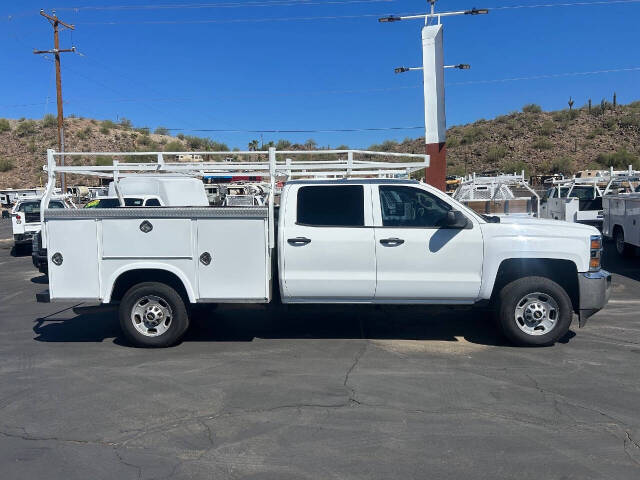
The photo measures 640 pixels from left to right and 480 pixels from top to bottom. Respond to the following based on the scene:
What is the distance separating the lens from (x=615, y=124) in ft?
181

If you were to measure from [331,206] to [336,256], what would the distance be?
0.65 m

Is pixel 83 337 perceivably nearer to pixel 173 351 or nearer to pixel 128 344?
pixel 128 344

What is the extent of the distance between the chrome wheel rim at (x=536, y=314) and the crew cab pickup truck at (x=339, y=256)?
12 mm

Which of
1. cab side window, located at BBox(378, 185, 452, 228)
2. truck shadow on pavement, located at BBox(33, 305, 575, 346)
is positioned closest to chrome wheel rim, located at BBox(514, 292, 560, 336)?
truck shadow on pavement, located at BBox(33, 305, 575, 346)

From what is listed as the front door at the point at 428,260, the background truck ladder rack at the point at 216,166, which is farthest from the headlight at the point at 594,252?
the background truck ladder rack at the point at 216,166

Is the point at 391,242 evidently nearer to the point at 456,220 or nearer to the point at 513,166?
the point at 456,220

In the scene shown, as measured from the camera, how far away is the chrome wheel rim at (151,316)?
739 cm

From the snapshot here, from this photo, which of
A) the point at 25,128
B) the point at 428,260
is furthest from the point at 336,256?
the point at 25,128

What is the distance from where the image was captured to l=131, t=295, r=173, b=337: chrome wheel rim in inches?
291

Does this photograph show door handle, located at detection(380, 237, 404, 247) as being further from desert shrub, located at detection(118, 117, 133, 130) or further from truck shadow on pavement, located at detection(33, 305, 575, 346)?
desert shrub, located at detection(118, 117, 133, 130)

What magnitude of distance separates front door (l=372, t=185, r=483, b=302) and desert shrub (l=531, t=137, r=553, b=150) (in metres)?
51.0

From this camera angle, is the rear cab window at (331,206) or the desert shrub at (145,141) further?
the desert shrub at (145,141)

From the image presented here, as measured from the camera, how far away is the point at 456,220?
6.95 meters

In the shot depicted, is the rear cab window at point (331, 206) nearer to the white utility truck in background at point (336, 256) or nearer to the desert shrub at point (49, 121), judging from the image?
the white utility truck in background at point (336, 256)
